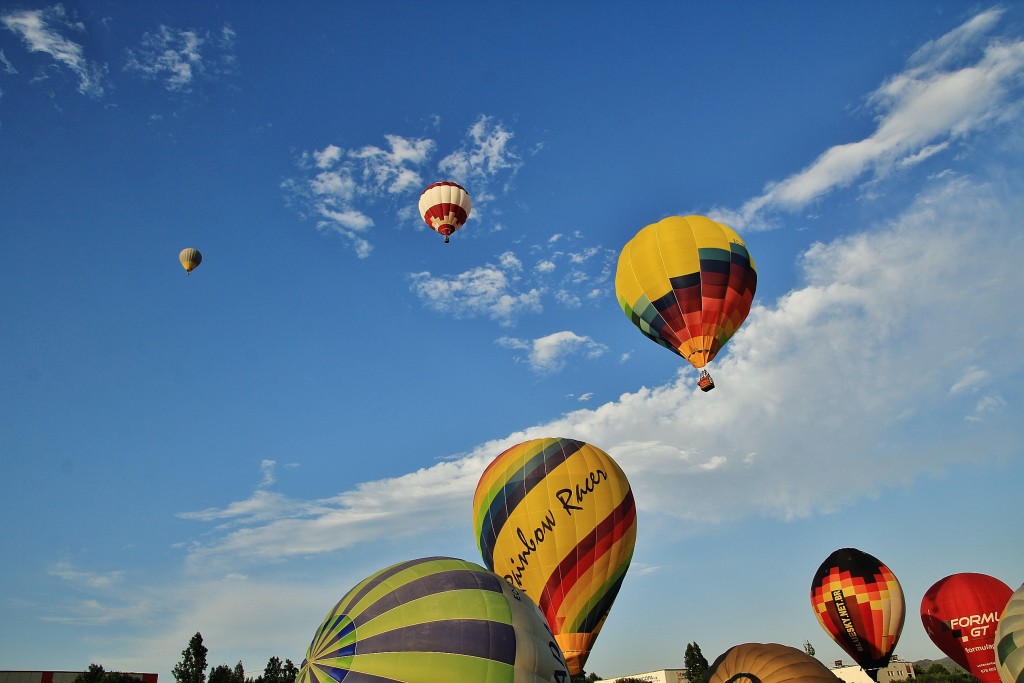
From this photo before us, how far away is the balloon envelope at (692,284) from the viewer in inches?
999

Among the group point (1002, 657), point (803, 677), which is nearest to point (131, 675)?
point (803, 677)

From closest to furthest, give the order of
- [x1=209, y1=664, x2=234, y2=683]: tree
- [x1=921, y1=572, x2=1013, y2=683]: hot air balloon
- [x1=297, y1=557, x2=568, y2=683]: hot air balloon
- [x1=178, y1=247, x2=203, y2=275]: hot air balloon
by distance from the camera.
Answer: [x1=297, y1=557, x2=568, y2=683]: hot air balloon
[x1=921, y1=572, x2=1013, y2=683]: hot air balloon
[x1=178, y1=247, x2=203, y2=275]: hot air balloon
[x1=209, y1=664, x2=234, y2=683]: tree

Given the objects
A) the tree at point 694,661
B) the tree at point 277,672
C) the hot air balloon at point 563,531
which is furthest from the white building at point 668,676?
the hot air balloon at point 563,531

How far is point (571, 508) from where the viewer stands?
74.7 feet

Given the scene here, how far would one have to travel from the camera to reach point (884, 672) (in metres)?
83.7

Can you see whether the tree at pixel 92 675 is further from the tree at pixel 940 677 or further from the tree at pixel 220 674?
the tree at pixel 940 677

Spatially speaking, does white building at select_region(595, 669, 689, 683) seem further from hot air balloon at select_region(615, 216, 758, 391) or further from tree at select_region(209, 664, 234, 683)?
hot air balloon at select_region(615, 216, 758, 391)

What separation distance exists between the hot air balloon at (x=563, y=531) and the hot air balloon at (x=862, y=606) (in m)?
14.0

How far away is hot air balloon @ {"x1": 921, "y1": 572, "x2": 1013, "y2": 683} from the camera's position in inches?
1198

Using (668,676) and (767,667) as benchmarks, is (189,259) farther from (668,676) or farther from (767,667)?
(668,676)

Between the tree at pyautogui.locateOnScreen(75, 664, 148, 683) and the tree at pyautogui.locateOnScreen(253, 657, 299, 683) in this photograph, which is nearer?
the tree at pyautogui.locateOnScreen(75, 664, 148, 683)

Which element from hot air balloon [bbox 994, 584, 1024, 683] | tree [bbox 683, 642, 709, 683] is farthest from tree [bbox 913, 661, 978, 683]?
hot air balloon [bbox 994, 584, 1024, 683]

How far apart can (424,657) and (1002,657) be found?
1220 centimetres

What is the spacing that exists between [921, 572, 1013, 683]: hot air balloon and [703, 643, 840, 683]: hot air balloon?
61.4ft
